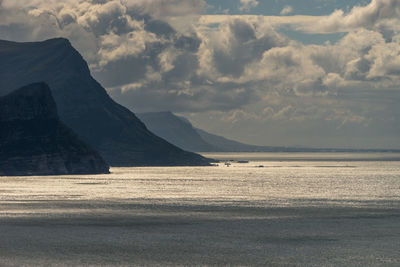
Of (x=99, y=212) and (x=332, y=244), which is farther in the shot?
(x=99, y=212)

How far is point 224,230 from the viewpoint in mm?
133500

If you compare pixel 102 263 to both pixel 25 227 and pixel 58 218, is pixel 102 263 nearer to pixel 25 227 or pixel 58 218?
pixel 25 227

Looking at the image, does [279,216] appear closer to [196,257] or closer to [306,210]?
[306,210]

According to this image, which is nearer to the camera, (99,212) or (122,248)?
(122,248)

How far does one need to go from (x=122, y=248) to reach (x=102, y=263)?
14058 mm

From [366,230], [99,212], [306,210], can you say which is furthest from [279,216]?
[99,212]

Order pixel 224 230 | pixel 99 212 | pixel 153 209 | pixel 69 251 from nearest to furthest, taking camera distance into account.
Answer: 1. pixel 69 251
2. pixel 224 230
3. pixel 99 212
4. pixel 153 209

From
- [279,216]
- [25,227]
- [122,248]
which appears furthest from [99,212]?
[122,248]

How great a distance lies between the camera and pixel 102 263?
96.1 meters

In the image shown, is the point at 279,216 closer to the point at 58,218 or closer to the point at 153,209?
the point at 153,209

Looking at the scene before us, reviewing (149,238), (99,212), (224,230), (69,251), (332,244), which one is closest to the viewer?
(69,251)

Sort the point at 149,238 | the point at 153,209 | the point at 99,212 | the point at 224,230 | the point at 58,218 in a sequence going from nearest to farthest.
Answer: the point at 149,238, the point at 224,230, the point at 58,218, the point at 99,212, the point at 153,209

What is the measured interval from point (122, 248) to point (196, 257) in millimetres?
14549

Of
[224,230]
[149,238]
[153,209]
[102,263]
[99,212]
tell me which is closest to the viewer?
[102,263]
